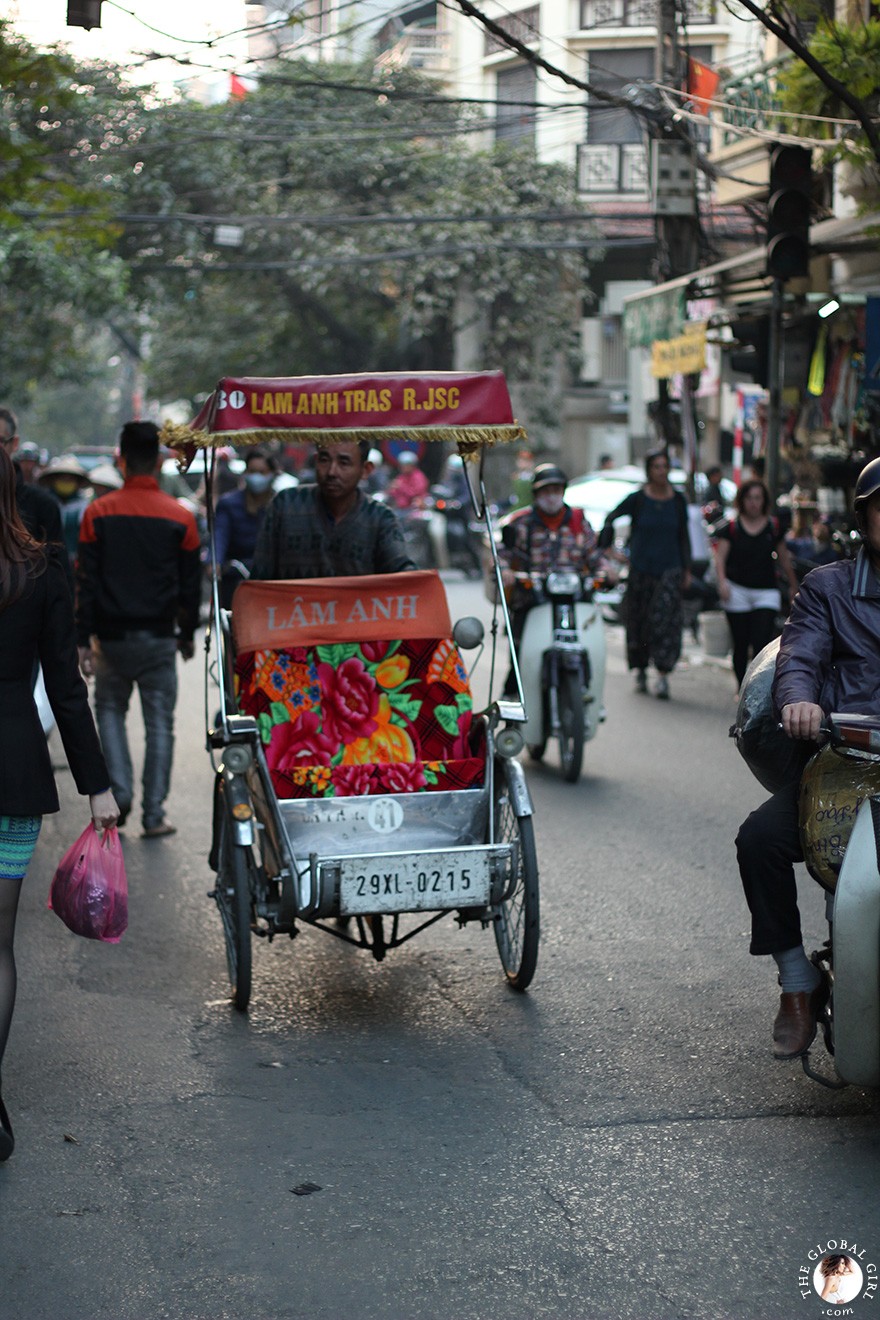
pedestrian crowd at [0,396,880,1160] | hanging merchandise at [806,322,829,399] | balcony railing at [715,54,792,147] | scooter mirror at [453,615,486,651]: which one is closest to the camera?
pedestrian crowd at [0,396,880,1160]

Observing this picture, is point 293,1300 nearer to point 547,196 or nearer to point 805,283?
point 805,283

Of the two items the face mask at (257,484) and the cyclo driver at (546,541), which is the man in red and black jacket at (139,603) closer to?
the cyclo driver at (546,541)

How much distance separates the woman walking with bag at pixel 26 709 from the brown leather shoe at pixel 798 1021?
198 cm

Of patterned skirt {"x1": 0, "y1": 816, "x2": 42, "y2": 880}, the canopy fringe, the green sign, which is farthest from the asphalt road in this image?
the green sign

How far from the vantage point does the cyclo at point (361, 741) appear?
5.43m

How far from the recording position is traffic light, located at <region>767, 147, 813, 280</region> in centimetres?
1236

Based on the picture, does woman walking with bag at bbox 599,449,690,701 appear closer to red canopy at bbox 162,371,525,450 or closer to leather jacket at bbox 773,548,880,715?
red canopy at bbox 162,371,525,450

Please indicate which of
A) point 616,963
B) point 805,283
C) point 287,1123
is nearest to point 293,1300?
point 287,1123

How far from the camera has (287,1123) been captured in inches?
181

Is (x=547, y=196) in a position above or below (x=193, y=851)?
above

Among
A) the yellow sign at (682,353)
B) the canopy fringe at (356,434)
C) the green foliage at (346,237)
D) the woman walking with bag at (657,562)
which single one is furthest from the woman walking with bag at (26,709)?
the green foliage at (346,237)

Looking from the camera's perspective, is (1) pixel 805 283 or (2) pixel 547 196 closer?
(1) pixel 805 283

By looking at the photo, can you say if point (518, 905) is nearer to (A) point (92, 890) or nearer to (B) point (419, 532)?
(A) point (92, 890)

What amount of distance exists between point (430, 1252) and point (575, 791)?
6057mm
